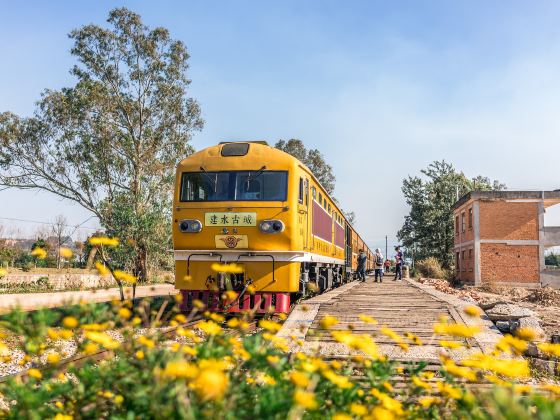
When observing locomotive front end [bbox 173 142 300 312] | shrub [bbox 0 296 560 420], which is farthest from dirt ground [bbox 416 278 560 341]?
shrub [bbox 0 296 560 420]

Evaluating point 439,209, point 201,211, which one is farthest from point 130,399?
point 439,209

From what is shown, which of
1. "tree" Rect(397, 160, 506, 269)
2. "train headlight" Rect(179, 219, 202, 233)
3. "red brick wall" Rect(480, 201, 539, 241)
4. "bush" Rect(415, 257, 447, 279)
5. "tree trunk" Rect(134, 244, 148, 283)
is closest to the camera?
"train headlight" Rect(179, 219, 202, 233)

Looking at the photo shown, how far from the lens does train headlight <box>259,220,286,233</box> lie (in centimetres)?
898

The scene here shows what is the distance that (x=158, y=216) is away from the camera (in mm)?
23047

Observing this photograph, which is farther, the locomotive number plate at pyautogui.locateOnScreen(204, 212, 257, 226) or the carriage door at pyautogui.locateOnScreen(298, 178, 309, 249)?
the carriage door at pyautogui.locateOnScreen(298, 178, 309, 249)

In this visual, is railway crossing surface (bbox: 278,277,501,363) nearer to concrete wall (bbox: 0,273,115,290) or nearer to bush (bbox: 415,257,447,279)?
concrete wall (bbox: 0,273,115,290)

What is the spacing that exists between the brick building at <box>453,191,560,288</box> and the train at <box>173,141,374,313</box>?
1991 centimetres

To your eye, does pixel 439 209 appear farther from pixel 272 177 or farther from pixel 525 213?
pixel 272 177

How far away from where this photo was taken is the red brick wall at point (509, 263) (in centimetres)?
2639

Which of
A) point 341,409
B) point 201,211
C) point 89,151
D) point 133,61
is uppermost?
point 133,61

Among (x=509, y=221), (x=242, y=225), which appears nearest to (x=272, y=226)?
(x=242, y=225)

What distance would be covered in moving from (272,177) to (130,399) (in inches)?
288

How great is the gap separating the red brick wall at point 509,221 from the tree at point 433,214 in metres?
11.8

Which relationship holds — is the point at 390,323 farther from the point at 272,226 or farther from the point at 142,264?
the point at 142,264
